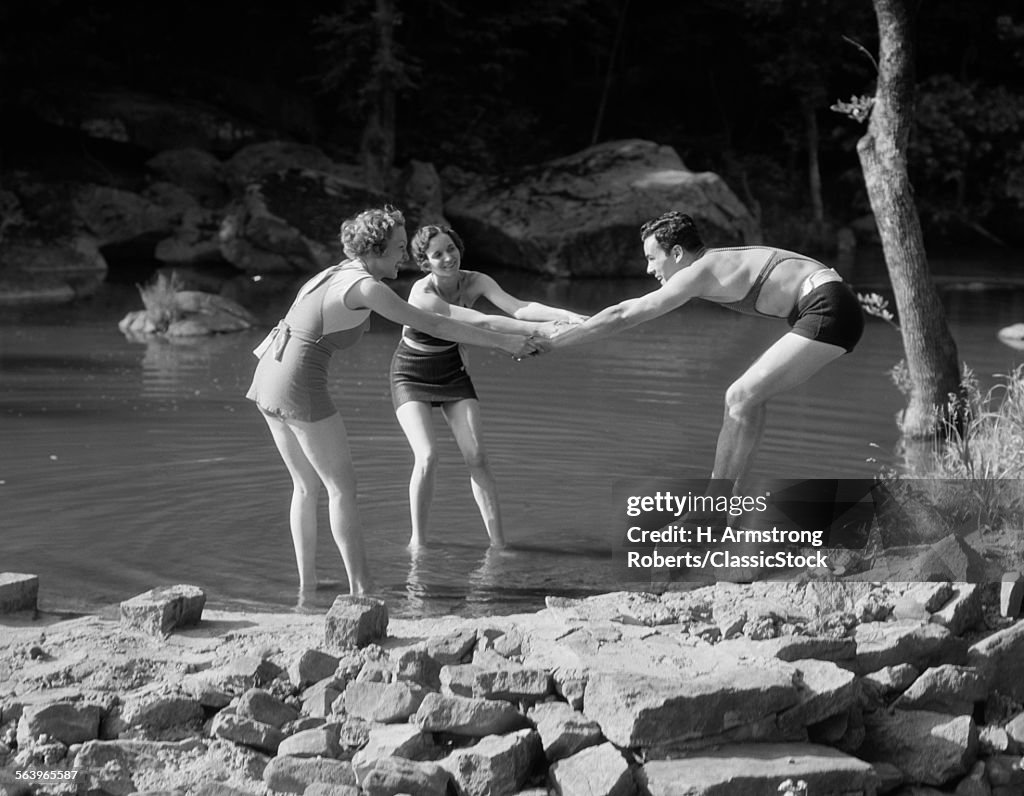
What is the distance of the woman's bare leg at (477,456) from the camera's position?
858 centimetres

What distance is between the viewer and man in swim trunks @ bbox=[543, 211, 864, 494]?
759 centimetres

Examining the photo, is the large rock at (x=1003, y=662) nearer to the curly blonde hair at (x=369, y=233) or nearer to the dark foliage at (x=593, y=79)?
the curly blonde hair at (x=369, y=233)

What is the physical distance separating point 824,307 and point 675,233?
908 millimetres

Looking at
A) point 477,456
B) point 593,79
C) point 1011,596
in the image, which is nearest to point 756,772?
point 1011,596

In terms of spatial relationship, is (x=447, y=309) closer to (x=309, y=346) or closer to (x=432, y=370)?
(x=432, y=370)

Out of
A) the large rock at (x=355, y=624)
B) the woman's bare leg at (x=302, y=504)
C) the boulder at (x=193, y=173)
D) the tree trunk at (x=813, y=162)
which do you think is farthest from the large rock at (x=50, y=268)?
the large rock at (x=355, y=624)

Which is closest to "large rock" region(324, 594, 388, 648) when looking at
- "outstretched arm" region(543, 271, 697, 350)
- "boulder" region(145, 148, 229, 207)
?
"outstretched arm" region(543, 271, 697, 350)

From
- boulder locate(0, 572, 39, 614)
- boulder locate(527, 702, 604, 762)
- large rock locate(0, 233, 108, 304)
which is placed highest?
large rock locate(0, 233, 108, 304)

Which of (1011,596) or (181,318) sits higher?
(181,318)

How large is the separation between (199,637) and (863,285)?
19.8 meters

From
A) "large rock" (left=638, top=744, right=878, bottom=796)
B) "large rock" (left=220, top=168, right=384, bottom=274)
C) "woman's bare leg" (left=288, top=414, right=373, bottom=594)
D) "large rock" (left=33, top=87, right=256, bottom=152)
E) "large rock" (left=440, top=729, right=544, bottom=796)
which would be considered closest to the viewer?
"large rock" (left=638, top=744, right=878, bottom=796)

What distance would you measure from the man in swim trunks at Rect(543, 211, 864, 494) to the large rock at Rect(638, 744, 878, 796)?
2.83m

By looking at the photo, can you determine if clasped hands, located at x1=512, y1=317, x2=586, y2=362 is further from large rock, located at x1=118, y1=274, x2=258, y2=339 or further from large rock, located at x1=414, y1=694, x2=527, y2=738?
large rock, located at x1=118, y1=274, x2=258, y2=339

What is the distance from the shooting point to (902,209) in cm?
1169
